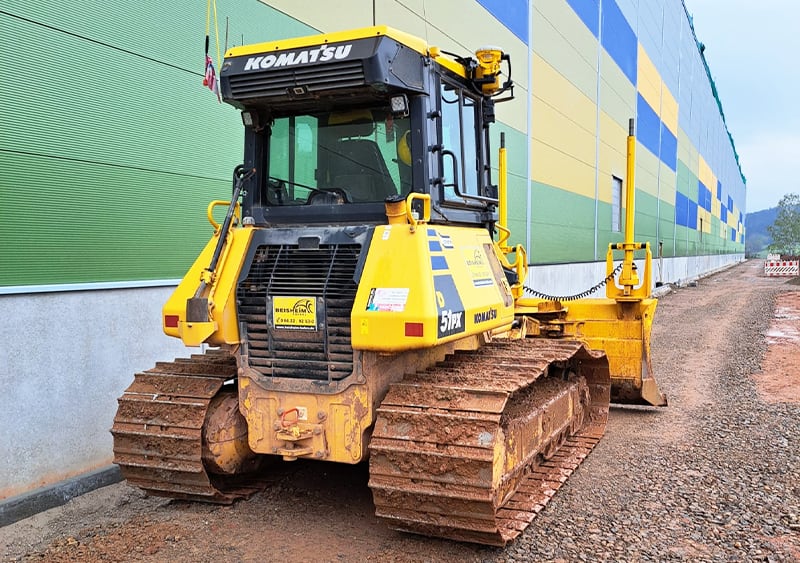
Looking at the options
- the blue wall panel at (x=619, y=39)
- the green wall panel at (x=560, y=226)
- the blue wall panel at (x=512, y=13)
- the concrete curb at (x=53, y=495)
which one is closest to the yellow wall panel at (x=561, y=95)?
the blue wall panel at (x=512, y=13)

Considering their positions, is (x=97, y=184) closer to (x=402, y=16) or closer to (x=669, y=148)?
(x=402, y=16)

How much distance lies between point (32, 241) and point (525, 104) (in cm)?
1223

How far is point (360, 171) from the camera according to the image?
479 centimetres

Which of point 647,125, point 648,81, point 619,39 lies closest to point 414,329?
point 619,39

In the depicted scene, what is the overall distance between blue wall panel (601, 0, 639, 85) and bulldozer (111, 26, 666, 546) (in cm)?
1919

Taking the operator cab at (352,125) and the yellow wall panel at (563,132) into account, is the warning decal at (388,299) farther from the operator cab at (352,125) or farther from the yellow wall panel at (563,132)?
the yellow wall panel at (563,132)

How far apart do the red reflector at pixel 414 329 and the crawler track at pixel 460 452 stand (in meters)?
0.40

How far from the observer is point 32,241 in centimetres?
533

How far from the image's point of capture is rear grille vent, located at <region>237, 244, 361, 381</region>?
438 cm

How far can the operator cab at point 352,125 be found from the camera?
4.46m

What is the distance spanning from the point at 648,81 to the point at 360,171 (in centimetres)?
2826

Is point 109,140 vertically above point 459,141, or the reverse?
point 109,140

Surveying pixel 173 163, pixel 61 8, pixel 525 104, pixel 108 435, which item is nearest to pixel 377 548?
pixel 108 435

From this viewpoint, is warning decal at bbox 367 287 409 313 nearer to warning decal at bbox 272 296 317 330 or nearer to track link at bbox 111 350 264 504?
warning decal at bbox 272 296 317 330
